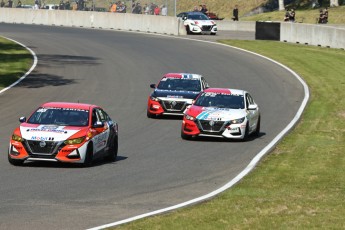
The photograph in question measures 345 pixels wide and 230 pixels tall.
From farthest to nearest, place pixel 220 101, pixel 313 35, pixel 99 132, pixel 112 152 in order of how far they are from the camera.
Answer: pixel 313 35 → pixel 220 101 → pixel 112 152 → pixel 99 132

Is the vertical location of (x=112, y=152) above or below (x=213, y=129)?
above

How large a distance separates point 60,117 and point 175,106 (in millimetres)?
11044

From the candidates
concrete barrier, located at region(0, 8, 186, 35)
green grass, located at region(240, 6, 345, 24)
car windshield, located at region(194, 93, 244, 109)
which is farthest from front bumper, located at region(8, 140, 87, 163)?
green grass, located at region(240, 6, 345, 24)

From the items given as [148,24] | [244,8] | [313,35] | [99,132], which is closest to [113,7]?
[148,24]

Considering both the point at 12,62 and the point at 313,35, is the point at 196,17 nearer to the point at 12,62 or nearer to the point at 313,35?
the point at 313,35

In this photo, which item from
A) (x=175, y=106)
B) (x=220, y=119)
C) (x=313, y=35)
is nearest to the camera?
(x=220, y=119)

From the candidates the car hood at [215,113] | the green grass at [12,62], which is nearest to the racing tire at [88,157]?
the car hood at [215,113]

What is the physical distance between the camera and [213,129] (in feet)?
95.9

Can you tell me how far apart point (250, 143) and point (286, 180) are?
24.4 ft

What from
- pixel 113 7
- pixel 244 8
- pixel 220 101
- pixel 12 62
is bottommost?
pixel 244 8

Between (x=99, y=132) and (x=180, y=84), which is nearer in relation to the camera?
(x=99, y=132)

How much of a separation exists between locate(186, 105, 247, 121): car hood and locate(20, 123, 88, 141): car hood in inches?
272

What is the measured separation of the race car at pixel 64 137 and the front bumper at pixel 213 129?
495 centimetres

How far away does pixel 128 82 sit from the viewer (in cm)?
4522
